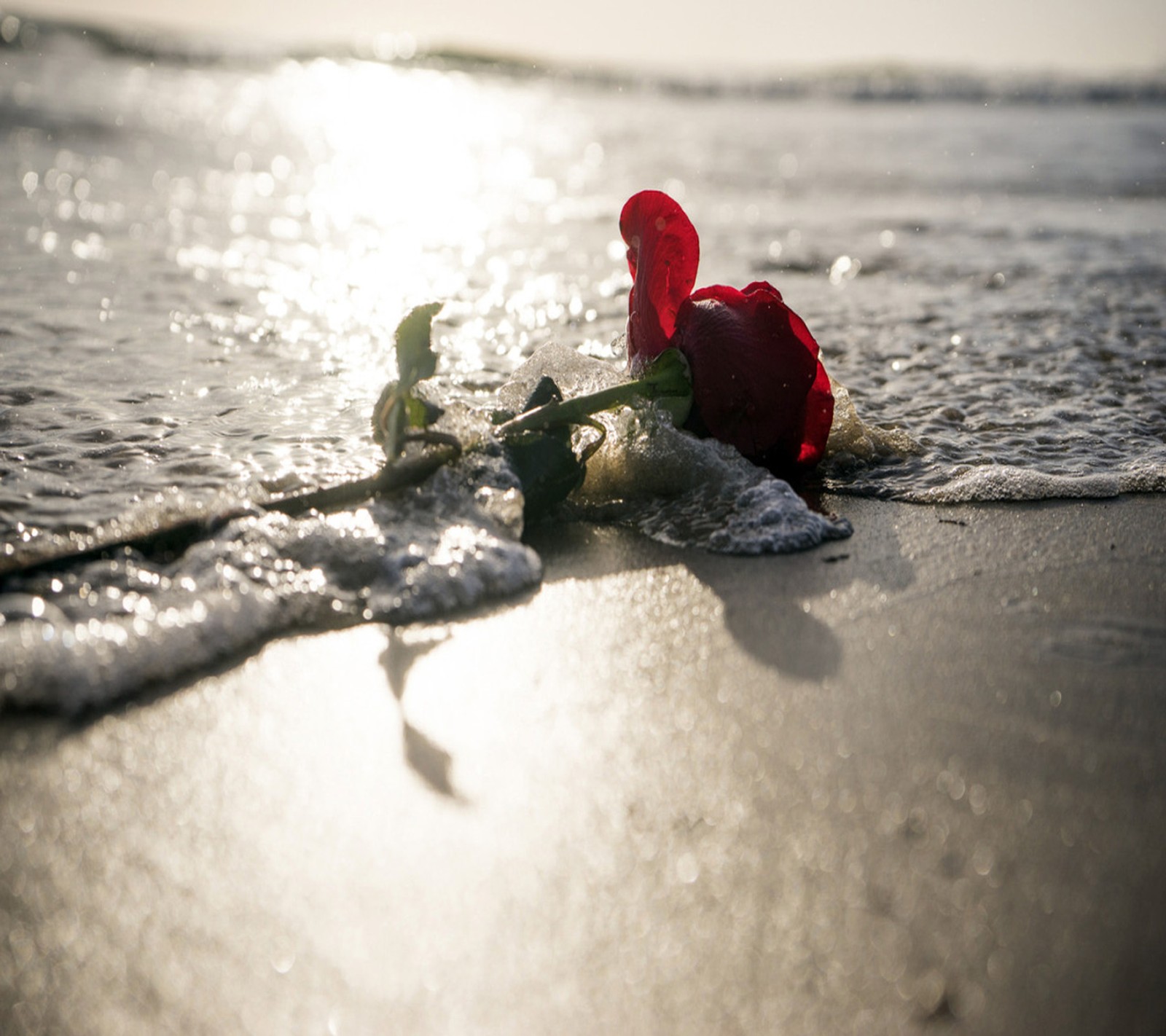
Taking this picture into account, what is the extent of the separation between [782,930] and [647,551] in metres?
0.95

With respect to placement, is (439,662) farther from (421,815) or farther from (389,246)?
(389,246)

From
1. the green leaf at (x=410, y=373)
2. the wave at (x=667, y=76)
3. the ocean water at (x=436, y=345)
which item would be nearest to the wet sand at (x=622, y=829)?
the ocean water at (x=436, y=345)

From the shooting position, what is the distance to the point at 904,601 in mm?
1794

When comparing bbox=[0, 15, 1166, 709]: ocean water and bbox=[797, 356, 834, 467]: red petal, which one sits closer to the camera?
bbox=[0, 15, 1166, 709]: ocean water

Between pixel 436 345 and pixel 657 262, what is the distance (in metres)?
1.77

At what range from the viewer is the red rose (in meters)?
1.87

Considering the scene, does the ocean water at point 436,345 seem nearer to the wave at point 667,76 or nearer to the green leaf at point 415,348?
the green leaf at point 415,348

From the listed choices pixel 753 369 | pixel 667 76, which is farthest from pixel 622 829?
pixel 667 76

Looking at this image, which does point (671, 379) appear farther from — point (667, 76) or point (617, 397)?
point (667, 76)

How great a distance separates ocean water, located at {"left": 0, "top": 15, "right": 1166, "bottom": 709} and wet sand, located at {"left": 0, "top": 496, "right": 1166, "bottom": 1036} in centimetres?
19

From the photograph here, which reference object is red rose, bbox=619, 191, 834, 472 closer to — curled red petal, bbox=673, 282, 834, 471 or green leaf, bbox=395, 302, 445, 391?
curled red petal, bbox=673, 282, 834, 471

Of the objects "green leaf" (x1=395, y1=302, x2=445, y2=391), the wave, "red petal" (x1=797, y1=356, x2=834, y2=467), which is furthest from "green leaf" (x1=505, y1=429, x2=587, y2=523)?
the wave

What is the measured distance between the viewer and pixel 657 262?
6.45ft

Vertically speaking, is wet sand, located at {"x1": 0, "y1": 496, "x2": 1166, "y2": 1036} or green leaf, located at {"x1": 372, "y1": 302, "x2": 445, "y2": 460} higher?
green leaf, located at {"x1": 372, "y1": 302, "x2": 445, "y2": 460}
